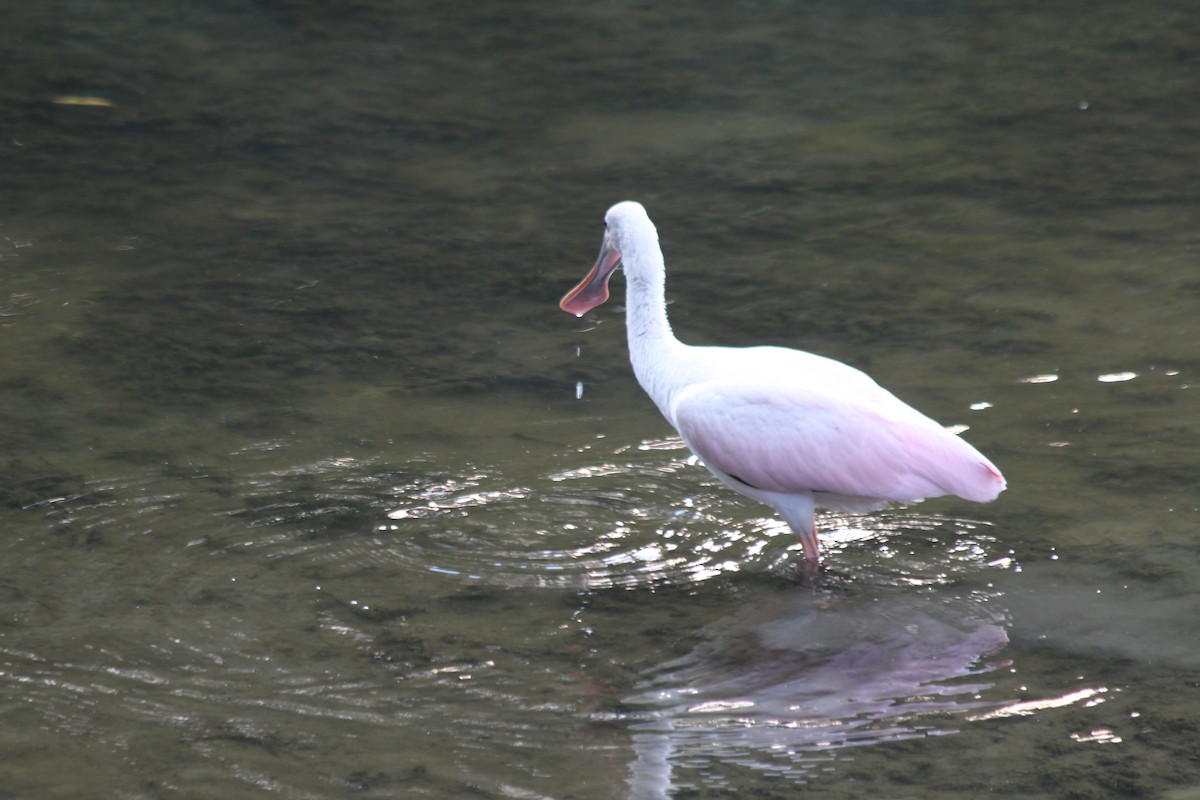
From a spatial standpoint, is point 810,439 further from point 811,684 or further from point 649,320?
point 811,684

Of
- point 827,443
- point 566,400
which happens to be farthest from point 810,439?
point 566,400

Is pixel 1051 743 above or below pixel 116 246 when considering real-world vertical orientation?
below

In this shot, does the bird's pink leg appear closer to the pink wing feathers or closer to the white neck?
the pink wing feathers

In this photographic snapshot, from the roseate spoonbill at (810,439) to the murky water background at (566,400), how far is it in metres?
0.28

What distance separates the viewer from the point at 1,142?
10.4m

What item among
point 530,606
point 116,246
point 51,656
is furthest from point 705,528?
point 116,246

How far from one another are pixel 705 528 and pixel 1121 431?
1752 mm

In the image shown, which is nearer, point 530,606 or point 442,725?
point 442,725

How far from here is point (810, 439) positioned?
17.7 feet

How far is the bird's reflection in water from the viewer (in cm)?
432

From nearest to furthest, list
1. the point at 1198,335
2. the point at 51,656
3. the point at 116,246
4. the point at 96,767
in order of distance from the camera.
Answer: the point at 96,767
the point at 51,656
the point at 1198,335
the point at 116,246

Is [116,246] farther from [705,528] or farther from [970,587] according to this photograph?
[970,587]

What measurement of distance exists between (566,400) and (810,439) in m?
1.72

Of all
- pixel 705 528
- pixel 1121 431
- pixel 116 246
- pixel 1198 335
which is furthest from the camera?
pixel 116 246
